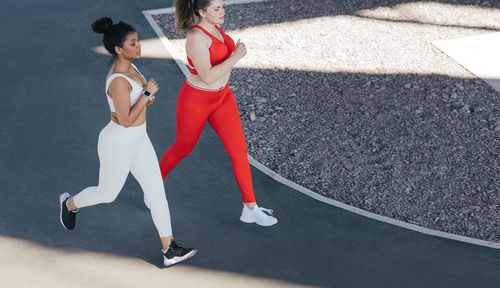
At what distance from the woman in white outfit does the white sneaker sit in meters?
0.86

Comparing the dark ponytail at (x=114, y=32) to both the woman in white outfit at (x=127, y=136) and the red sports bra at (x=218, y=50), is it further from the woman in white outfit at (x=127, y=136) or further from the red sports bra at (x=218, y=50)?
the red sports bra at (x=218, y=50)

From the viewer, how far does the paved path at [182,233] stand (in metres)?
6.21

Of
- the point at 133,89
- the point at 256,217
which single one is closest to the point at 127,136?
the point at 133,89

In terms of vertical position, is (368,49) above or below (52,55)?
above

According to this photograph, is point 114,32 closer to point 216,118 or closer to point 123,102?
point 123,102

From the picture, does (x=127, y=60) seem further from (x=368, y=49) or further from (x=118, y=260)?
(x=368, y=49)

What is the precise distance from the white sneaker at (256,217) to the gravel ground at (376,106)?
94 centimetres

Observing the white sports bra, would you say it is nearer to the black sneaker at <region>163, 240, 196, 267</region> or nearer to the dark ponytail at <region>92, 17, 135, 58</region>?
the dark ponytail at <region>92, 17, 135, 58</region>

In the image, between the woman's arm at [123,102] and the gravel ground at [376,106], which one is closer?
the woman's arm at [123,102]

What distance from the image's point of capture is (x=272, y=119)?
8812 millimetres

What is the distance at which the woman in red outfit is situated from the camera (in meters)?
5.85

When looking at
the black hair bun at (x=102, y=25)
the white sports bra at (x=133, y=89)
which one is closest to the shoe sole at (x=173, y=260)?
the white sports bra at (x=133, y=89)

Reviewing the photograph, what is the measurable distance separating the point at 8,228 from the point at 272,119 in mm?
3846

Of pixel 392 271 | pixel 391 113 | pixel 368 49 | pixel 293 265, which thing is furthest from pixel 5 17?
pixel 392 271
